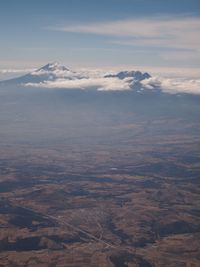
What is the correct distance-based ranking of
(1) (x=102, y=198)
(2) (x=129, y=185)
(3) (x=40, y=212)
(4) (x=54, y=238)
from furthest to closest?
1. (2) (x=129, y=185)
2. (1) (x=102, y=198)
3. (3) (x=40, y=212)
4. (4) (x=54, y=238)

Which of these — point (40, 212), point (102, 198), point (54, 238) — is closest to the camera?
point (54, 238)

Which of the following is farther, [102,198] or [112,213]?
[102,198]

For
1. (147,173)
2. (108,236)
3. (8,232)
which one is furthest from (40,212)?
(147,173)

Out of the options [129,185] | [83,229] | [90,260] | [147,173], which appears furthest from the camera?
[147,173]

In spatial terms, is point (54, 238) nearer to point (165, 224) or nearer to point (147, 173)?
point (165, 224)

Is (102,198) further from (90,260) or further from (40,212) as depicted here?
(90,260)

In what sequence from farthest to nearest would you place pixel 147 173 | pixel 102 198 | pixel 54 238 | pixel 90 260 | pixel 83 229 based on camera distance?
pixel 147 173 → pixel 102 198 → pixel 83 229 → pixel 54 238 → pixel 90 260

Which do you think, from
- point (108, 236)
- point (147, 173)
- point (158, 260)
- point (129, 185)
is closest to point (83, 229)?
point (108, 236)

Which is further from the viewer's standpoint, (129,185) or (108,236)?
(129,185)
